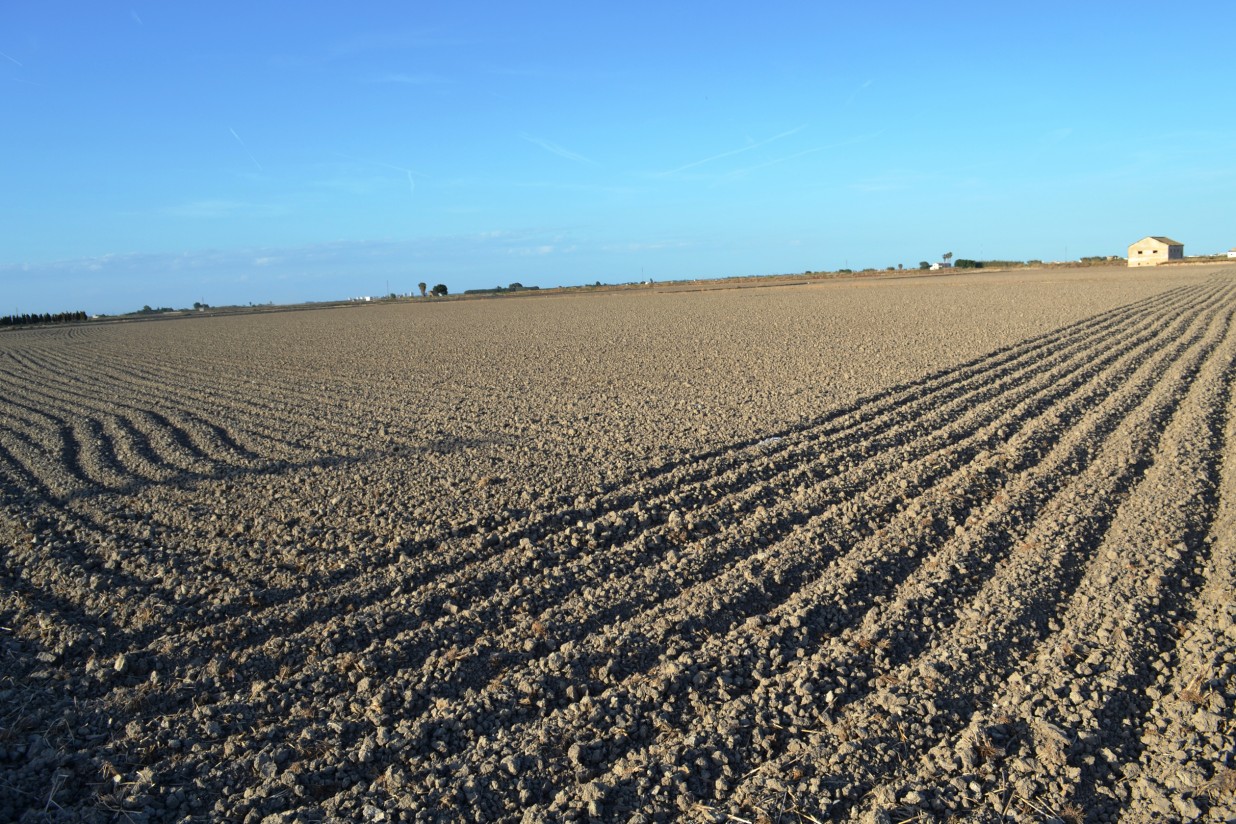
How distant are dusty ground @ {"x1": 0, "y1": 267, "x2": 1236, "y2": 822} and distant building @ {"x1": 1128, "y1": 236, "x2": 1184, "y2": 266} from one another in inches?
3929

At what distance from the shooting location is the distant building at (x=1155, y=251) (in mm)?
94000

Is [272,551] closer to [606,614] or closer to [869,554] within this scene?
[606,614]

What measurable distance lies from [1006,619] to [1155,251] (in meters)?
110

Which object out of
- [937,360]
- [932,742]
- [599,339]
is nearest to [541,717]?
[932,742]

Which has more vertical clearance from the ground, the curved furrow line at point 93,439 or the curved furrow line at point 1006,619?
the curved furrow line at point 93,439

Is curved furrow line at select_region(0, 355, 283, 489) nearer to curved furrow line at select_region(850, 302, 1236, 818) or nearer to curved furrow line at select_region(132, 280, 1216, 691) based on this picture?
curved furrow line at select_region(132, 280, 1216, 691)

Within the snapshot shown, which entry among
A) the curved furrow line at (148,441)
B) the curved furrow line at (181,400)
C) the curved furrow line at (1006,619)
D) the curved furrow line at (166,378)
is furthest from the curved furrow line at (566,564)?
the curved furrow line at (166,378)

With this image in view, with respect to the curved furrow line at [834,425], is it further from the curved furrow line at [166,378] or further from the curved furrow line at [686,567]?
the curved furrow line at [166,378]

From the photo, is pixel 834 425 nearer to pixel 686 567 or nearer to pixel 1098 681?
pixel 686 567

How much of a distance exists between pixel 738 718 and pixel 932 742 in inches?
33.0

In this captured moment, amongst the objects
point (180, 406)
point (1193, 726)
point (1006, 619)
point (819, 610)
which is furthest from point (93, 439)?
point (1193, 726)

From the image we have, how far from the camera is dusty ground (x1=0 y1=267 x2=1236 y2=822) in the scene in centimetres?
350

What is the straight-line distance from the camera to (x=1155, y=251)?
313ft

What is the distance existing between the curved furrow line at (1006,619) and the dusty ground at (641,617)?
0.02 meters
